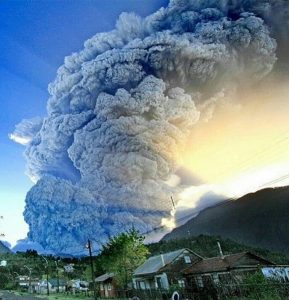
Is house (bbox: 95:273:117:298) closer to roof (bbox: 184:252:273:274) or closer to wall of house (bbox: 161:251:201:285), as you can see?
wall of house (bbox: 161:251:201:285)

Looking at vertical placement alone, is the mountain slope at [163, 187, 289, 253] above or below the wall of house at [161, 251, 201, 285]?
above

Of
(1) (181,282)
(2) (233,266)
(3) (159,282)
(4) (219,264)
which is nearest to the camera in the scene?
(2) (233,266)

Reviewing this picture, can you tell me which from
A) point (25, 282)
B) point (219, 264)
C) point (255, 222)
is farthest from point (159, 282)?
point (255, 222)

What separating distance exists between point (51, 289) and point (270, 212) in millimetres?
97080

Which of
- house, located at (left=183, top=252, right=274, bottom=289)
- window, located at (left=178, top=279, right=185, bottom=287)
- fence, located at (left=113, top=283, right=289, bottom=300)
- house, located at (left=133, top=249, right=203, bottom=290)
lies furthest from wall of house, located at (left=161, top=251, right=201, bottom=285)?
fence, located at (left=113, top=283, right=289, bottom=300)

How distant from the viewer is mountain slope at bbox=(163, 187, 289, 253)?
13706 centimetres

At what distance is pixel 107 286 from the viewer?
61125mm

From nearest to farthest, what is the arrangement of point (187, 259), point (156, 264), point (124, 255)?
point (187, 259) < point (156, 264) < point (124, 255)

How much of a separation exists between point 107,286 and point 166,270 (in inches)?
794

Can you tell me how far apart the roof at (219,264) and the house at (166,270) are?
8.20 feet

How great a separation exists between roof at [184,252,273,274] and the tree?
1441 cm

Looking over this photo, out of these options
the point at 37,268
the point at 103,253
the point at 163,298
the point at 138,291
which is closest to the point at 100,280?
the point at 103,253

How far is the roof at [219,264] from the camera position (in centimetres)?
3634

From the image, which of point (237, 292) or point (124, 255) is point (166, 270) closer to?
point (124, 255)
